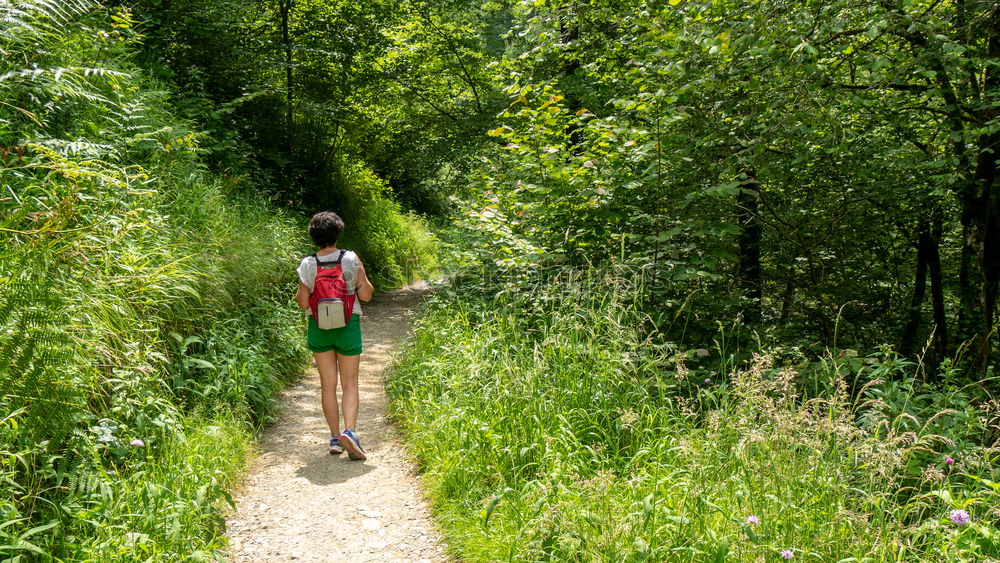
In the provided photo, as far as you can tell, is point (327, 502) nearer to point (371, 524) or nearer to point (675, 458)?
Answer: point (371, 524)

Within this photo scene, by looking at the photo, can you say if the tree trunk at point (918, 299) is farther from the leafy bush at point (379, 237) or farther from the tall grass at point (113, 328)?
the leafy bush at point (379, 237)

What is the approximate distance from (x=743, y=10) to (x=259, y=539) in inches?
223

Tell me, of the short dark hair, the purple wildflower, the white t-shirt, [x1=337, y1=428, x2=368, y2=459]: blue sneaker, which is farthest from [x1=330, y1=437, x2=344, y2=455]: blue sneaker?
the purple wildflower

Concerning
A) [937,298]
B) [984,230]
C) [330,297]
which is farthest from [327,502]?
[937,298]

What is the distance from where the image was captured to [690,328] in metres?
5.98

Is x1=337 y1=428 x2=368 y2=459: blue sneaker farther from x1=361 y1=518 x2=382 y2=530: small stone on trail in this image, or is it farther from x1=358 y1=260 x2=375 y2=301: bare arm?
x1=358 y1=260 x2=375 y2=301: bare arm

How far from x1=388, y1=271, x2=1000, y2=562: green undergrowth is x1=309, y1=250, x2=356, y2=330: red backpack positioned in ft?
3.59

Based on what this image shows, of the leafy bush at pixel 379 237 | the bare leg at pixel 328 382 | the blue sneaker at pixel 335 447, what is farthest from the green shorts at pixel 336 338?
the leafy bush at pixel 379 237

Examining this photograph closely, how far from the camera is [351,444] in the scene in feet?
16.3

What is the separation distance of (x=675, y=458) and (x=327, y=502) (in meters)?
2.44

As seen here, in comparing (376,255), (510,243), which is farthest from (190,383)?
(376,255)

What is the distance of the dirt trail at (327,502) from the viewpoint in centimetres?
371

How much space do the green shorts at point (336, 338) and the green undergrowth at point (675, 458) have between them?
85 centimetres

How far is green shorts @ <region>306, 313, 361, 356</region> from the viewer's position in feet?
16.5
